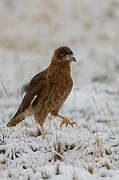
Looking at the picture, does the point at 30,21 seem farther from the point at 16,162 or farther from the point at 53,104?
the point at 16,162

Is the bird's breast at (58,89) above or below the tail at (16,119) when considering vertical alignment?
above

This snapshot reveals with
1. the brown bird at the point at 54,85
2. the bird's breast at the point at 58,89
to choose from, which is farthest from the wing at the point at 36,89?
the bird's breast at the point at 58,89

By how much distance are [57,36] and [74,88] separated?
10393 mm

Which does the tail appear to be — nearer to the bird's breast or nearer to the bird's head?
the bird's breast

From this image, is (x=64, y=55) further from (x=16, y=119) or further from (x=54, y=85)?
(x=16, y=119)

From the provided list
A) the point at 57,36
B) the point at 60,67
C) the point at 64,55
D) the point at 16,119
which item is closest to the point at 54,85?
the point at 60,67

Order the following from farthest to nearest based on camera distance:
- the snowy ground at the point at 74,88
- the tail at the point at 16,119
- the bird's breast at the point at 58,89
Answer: the tail at the point at 16,119 → the bird's breast at the point at 58,89 → the snowy ground at the point at 74,88

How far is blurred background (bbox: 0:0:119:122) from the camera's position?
11703 mm

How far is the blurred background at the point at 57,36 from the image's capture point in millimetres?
11703

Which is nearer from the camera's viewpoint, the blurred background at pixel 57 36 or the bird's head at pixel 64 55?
the bird's head at pixel 64 55

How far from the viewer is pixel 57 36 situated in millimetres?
14914

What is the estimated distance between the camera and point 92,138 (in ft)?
14.2

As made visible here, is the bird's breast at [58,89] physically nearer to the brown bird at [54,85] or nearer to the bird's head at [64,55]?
the brown bird at [54,85]

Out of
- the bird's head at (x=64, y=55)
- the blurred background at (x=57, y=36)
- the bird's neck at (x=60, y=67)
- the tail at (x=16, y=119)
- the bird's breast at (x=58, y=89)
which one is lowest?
the tail at (x=16, y=119)
